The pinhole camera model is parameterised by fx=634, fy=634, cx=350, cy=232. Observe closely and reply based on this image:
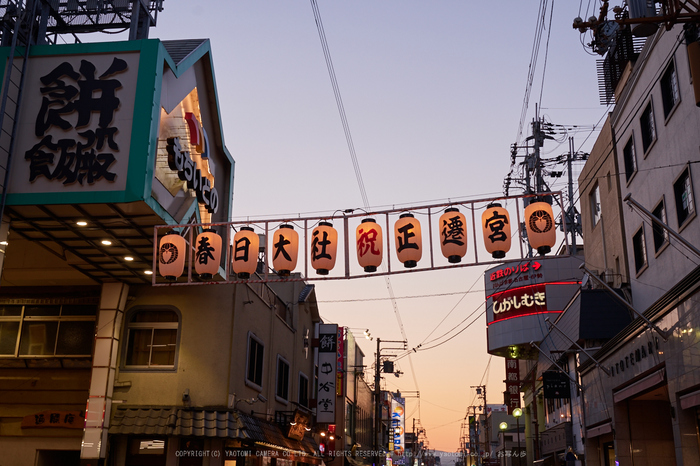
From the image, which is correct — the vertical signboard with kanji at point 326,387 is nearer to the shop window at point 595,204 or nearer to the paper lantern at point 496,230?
the shop window at point 595,204

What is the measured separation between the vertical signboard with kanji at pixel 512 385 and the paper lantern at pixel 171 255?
1565 inches

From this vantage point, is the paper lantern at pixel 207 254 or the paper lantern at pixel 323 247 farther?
the paper lantern at pixel 207 254

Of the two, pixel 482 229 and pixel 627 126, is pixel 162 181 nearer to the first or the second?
pixel 482 229

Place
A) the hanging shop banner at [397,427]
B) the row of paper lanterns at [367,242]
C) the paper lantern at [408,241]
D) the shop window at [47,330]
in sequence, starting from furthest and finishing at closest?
the hanging shop banner at [397,427] → the shop window at [47,330] → the paper lantern at [408,241] → the row of paper lanterns at [367,242]

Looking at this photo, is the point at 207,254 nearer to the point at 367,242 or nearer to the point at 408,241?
the point at 367,242

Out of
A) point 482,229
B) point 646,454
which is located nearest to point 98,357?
point 482,229

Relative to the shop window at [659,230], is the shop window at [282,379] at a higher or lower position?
lower

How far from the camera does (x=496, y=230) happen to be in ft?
58.5

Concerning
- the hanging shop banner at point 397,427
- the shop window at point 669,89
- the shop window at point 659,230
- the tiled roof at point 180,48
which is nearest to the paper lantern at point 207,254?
the tiled roof at point 180,48

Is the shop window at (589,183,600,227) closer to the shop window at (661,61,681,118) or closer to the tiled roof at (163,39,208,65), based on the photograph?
the shop window at (661,61,681,118)

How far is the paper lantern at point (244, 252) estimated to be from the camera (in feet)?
61.7

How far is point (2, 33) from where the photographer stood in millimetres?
19922

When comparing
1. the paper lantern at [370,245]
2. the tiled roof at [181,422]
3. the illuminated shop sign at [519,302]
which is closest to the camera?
the paper lantern at [370,245]

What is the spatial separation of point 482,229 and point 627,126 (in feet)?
34.2
